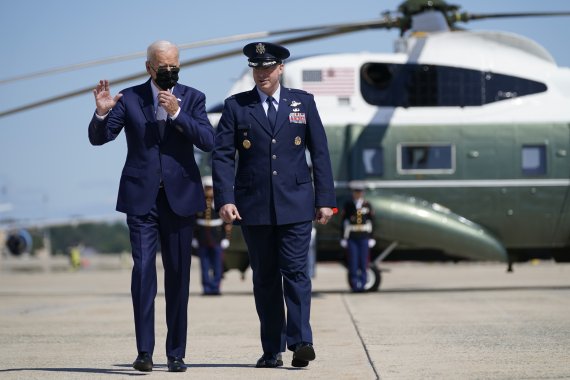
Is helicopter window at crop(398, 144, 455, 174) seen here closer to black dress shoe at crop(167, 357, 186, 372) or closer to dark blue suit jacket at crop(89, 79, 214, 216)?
dark blue suit jacket at crop(89, 79, 214, 216)

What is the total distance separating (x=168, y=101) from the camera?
6691 mm

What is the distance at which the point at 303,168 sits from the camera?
738cm

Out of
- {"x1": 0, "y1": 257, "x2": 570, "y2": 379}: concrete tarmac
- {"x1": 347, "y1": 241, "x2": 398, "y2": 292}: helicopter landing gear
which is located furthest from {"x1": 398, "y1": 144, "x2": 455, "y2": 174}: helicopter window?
{"x1": 0, "y1": 257, "x2": 570, "y2": 379}: concrete tarmac

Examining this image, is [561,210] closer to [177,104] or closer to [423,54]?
[423,54]

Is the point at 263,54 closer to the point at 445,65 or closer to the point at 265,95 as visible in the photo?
the point at 265,95

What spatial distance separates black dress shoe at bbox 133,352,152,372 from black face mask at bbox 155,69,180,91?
1596 millimetres

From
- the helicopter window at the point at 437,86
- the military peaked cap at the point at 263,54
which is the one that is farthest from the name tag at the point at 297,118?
the helicopter window at the point at 437,86

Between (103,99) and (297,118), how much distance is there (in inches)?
48.5

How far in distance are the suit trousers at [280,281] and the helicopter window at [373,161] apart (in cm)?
888

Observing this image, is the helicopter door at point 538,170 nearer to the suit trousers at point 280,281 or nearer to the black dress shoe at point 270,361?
the suit trousers at point 280,281

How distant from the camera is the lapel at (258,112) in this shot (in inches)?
287

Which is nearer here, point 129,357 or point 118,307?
point 129,357

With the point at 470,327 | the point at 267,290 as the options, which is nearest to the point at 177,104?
the point at 267,290

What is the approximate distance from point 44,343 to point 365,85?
8.20 meters
